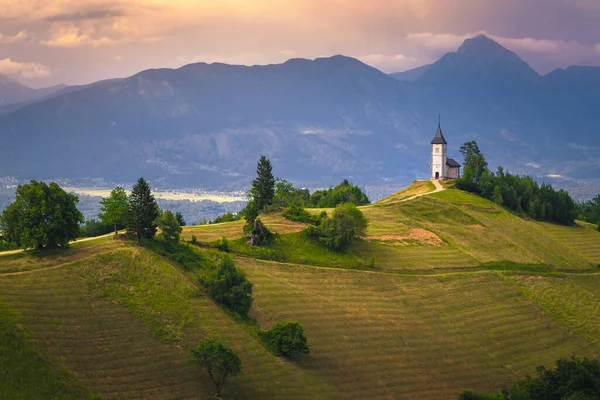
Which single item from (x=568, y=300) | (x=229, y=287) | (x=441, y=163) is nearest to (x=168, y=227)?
(x=229, y=287)

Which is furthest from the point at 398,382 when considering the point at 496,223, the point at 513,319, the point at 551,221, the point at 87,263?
the point at 551,221

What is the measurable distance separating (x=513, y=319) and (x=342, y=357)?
30187 mm

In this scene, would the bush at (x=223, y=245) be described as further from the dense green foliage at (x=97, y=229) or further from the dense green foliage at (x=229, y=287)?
the dense green foliage at (x=97, y=229)

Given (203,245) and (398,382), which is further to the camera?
(203,245)

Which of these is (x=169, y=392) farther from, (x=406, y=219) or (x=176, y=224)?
(x=406, y=219)

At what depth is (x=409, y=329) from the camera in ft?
281

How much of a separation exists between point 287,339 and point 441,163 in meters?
98.7

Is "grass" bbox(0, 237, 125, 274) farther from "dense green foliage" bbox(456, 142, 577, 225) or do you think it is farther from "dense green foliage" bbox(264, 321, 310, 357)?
"dense green foliage" bbox(456, 142, 577, 225)

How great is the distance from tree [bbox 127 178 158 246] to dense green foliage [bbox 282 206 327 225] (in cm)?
3081

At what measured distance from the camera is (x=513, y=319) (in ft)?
310

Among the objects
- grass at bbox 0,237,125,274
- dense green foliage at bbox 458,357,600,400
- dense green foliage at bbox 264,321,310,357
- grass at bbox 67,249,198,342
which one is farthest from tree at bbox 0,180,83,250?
dense green foliage at bbox 458,357,600,400

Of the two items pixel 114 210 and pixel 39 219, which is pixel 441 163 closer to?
pixel 114 210

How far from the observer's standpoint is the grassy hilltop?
210 feet

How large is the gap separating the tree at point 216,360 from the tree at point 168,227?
76.7ft
